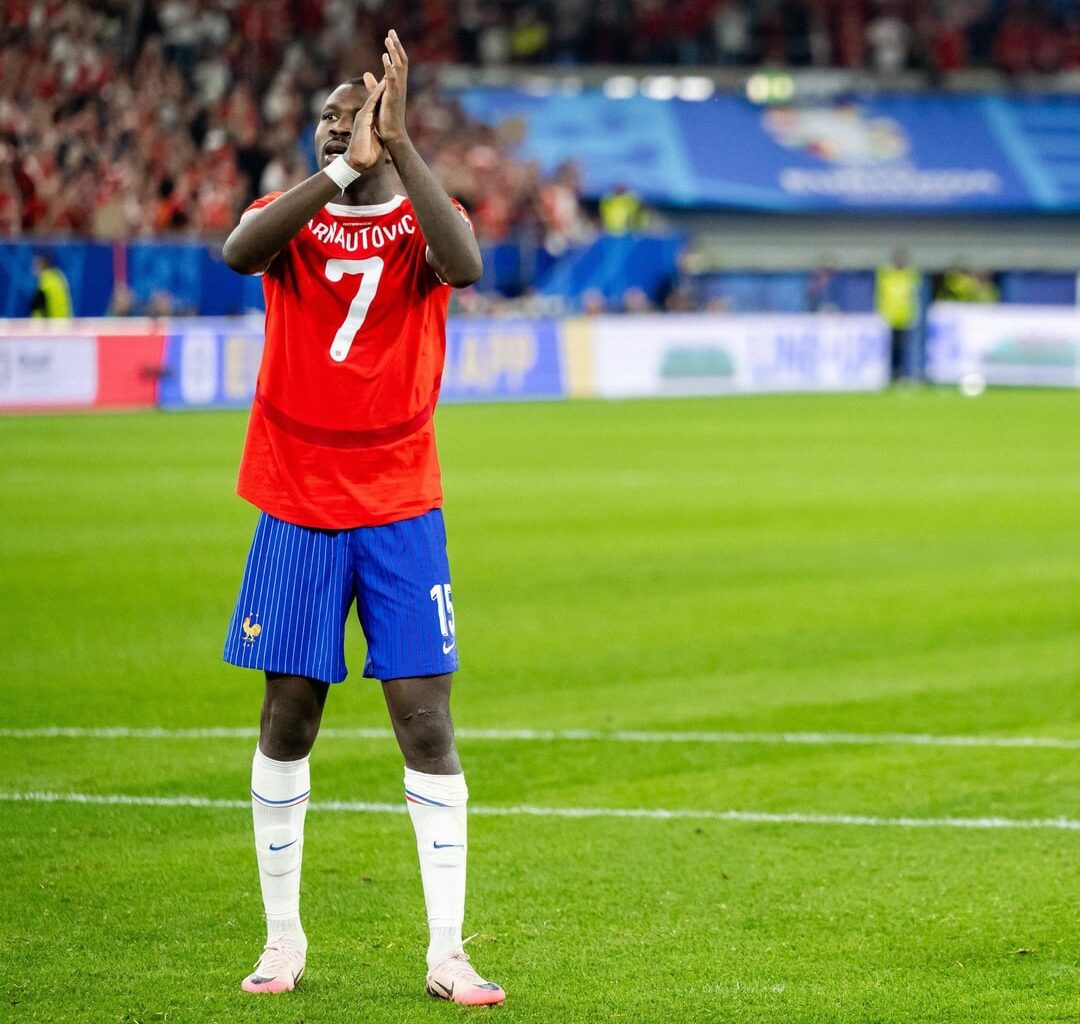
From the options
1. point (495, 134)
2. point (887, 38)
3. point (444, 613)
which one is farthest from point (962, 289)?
point (444, 613)

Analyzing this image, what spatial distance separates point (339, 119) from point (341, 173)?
0.24 m

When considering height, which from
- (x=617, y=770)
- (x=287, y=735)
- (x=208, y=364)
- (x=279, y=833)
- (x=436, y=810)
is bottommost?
(x=208, y=364)

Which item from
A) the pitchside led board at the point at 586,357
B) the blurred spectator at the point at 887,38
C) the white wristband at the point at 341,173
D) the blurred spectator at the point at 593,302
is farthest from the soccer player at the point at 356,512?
the blurred spectator at the point at 887,38

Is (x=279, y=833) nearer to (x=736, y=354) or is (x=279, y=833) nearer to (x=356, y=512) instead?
(x=356, y=512)

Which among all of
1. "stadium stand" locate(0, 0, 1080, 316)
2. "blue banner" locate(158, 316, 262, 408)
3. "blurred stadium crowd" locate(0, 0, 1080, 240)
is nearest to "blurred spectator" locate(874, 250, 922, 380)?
"stadium stand" locate(0, 0, 1080, 316)

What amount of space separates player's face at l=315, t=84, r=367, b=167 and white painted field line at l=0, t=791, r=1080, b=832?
2.77 metres

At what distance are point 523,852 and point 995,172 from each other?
4061cm

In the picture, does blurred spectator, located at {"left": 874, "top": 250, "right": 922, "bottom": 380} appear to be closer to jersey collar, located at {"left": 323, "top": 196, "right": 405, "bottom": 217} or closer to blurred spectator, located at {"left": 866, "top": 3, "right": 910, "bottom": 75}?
blurred spectator, located at {"left": 866, "top": 3, "right": 910, "bottom": 75}

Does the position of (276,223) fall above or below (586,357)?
above

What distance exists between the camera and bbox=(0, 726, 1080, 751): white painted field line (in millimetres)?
7727

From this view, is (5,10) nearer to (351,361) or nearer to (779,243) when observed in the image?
(779,243)

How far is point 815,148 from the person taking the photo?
144 feet

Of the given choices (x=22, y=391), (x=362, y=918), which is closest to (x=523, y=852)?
(x=362, y=918)

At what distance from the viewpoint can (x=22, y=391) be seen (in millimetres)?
24266
